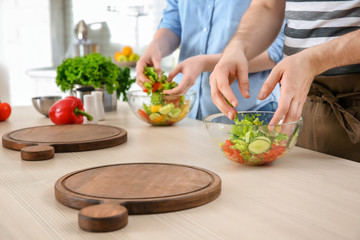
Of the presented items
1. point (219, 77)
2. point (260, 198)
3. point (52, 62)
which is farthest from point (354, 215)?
point (52, 62)

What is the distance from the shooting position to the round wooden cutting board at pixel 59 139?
1199 mm

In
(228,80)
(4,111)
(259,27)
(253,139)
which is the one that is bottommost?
(4,111)

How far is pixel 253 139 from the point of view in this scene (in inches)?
41.0

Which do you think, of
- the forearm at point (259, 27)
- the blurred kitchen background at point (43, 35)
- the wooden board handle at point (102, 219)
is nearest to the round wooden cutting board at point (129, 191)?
the wooden board handle at point (102, 219)

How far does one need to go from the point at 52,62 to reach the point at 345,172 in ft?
13.7

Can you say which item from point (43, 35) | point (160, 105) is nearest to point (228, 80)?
point (160, 105)

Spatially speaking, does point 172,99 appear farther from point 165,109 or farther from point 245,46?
point 245,46

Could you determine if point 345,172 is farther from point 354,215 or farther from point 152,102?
point 152,102

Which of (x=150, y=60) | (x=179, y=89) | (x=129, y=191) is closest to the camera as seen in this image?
(x=129, y=191)

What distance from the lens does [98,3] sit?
455cm

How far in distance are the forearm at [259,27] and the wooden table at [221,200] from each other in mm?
343

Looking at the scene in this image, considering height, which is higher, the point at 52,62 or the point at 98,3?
the point at 98,3

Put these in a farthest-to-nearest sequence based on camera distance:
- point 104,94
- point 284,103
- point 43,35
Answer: point 43,35 < point 104,94 < point 284,103

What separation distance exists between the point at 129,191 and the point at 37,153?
0.43 metres
